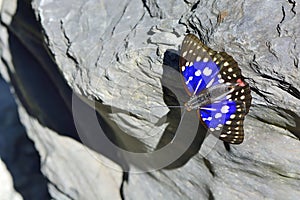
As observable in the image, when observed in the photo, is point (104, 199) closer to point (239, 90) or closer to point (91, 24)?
point (91, 24)

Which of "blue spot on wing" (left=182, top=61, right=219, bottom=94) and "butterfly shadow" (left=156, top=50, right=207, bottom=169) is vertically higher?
"blue spot on wing" (left=182, top=61, right=219, bottom=94)

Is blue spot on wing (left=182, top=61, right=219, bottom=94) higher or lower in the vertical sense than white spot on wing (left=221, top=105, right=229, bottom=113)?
higher

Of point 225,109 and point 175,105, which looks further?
point 175,105

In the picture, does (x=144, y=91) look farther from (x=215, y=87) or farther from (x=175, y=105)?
(x=215, y=87)

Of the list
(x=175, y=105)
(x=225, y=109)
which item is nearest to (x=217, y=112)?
(x=225, y=109)

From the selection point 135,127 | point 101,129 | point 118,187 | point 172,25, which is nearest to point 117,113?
point 135,127
